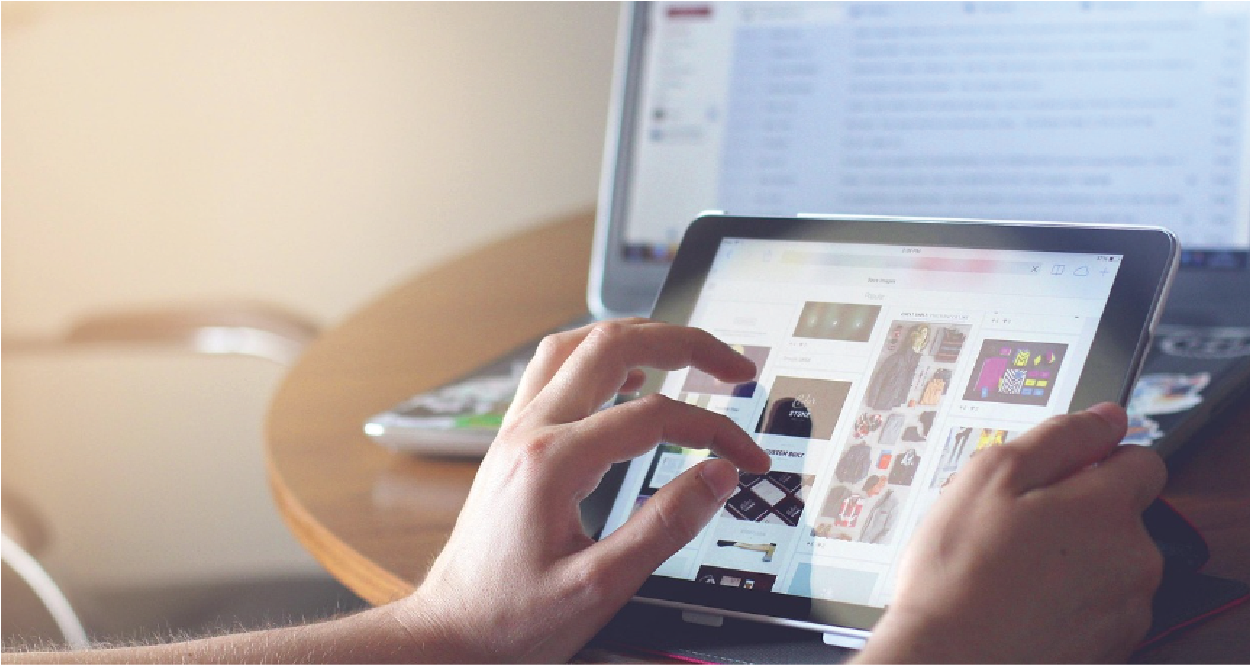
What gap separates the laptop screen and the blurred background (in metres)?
0.74

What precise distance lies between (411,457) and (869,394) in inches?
12.5

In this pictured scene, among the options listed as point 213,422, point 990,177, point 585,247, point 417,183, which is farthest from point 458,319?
point 213,422

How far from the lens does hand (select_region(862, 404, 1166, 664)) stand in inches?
15.7

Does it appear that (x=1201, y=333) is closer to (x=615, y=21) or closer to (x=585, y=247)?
(x=585, y=247)

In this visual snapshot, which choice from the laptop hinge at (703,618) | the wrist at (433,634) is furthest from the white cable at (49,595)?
the laptop hinge at (703,618)

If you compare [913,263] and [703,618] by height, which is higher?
[913,263]

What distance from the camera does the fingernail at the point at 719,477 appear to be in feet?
1.59

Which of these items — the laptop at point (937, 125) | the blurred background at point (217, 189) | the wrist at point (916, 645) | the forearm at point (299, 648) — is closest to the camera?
the wrist at point (916, 645)

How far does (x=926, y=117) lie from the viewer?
890 mm

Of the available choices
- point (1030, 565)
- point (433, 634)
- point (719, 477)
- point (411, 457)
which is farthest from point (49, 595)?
point (1030, 565)

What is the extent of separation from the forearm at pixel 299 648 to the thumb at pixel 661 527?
0.30 ft

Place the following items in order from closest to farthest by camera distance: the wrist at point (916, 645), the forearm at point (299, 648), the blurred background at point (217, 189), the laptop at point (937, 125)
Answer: the wrist at point (916, 645) < the forearm at point (299, 648) < the laptop at point (937, 125) < the blurred background at point (217, 189)

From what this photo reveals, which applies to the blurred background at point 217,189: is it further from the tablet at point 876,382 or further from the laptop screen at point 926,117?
the tablet at point 876,382

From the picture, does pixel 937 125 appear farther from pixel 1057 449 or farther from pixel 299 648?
pixel 299 648
